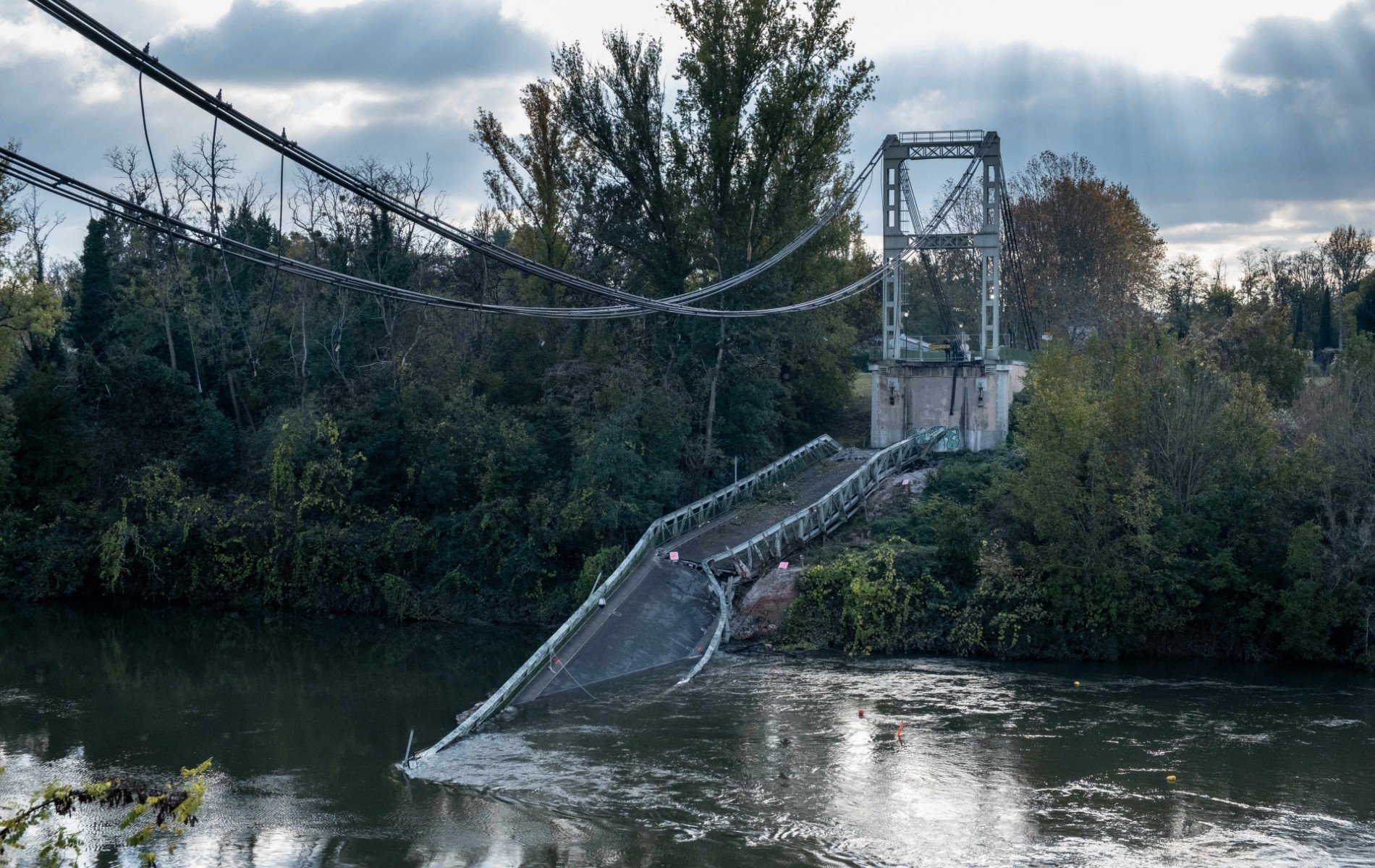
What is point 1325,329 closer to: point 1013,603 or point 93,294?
point 1013,603

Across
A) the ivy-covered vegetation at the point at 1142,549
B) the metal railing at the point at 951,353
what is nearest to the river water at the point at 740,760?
the ivy-covered vegetation at the point at 1142,549

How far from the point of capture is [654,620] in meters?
25.9

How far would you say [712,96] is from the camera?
37312 mm

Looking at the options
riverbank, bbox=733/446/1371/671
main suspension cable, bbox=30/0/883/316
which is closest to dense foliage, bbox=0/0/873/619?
riverbank, bbox=733/446/1371/671

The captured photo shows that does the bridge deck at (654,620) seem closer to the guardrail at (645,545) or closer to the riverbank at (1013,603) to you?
the guardrail at (645,545)

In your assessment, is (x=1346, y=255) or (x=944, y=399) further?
(x=1346, y=255)

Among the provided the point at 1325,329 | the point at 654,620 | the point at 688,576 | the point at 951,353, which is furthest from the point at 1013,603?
the point at 1325,329

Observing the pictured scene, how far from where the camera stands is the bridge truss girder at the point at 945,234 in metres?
40.5

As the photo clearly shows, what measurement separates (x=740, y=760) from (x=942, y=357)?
81.9 ft

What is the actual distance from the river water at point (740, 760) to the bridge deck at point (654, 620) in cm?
71

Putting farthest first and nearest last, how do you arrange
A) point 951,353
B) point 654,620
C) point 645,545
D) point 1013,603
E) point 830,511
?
point 951,353 < point 830,511 < point 645,545 < point 1013,603 < point 654,620

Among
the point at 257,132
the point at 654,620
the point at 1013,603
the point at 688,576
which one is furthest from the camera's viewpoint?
the point at 688,576

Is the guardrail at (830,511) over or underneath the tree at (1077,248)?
underneath

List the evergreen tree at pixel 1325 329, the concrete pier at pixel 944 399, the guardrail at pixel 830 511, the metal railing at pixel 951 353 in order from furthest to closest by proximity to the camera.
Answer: the evergreen tree at pixel 1325 329, the metal railing at pixel 951 353, the concrete pier at pixel 944 399, the guardrail at pixel 830 511
